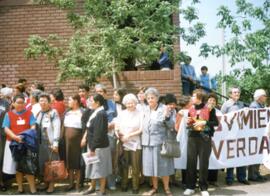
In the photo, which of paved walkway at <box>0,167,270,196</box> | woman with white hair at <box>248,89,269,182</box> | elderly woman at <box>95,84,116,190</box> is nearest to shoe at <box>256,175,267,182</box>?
woman with white hair at <box>248,89,269,182</box>

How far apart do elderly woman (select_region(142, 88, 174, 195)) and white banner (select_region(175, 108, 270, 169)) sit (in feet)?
2.79

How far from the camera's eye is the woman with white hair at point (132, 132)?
836 cm

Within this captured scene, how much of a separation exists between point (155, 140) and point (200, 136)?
2.55ft

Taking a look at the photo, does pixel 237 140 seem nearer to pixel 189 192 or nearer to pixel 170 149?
pixel 189 192

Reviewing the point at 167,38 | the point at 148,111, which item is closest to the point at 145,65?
the point at 167,38

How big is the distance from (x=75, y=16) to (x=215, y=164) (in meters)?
4.87

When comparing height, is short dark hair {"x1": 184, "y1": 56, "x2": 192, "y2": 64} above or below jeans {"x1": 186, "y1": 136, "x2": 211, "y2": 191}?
above

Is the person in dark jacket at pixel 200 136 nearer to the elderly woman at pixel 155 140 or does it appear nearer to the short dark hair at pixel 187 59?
the elderly woman at pixel 155 140

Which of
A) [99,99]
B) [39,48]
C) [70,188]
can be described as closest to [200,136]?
[99,99]

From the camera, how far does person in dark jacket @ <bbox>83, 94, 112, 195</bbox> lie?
8047mm

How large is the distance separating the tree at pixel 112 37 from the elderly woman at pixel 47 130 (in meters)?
1.84

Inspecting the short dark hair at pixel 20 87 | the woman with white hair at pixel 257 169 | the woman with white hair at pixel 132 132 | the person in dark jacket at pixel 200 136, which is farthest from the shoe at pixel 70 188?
the woman with white hair at pixel 257 169

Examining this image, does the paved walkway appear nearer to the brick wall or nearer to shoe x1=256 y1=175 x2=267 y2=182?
shoe x1=256 y1=175 x2=267 y2=182

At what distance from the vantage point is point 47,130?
863 centimetres
